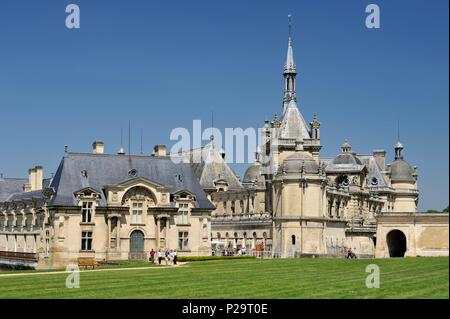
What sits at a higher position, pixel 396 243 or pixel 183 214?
pixel 183 214

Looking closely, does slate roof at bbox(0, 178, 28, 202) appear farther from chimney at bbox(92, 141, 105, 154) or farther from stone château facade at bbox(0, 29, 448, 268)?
chimney at bbox(92, 141, 105, 154)

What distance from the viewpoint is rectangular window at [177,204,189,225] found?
7819cm

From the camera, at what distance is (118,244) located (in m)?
74.8

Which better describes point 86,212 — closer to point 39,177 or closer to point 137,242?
point 137,242

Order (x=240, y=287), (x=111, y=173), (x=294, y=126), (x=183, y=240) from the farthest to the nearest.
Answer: (x=294, y=126), (x=183, y=240), (x=111, y=173), (x=240, y=287)

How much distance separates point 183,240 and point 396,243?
77.1 ft

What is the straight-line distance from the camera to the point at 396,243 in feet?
285

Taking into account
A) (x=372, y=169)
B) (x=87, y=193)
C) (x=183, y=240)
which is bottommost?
(x=183, y=240)

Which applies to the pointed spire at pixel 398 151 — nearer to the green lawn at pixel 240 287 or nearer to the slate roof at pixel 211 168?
the slate roof at pixel 211 168

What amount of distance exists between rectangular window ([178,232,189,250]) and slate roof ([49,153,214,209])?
3.16 meters

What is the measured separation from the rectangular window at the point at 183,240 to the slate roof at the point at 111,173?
3157mm

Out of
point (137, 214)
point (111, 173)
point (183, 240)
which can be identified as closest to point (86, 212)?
point (137, 214)

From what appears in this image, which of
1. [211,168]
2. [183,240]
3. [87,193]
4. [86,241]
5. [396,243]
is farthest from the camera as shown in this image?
[211,168]

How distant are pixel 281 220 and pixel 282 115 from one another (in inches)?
869
